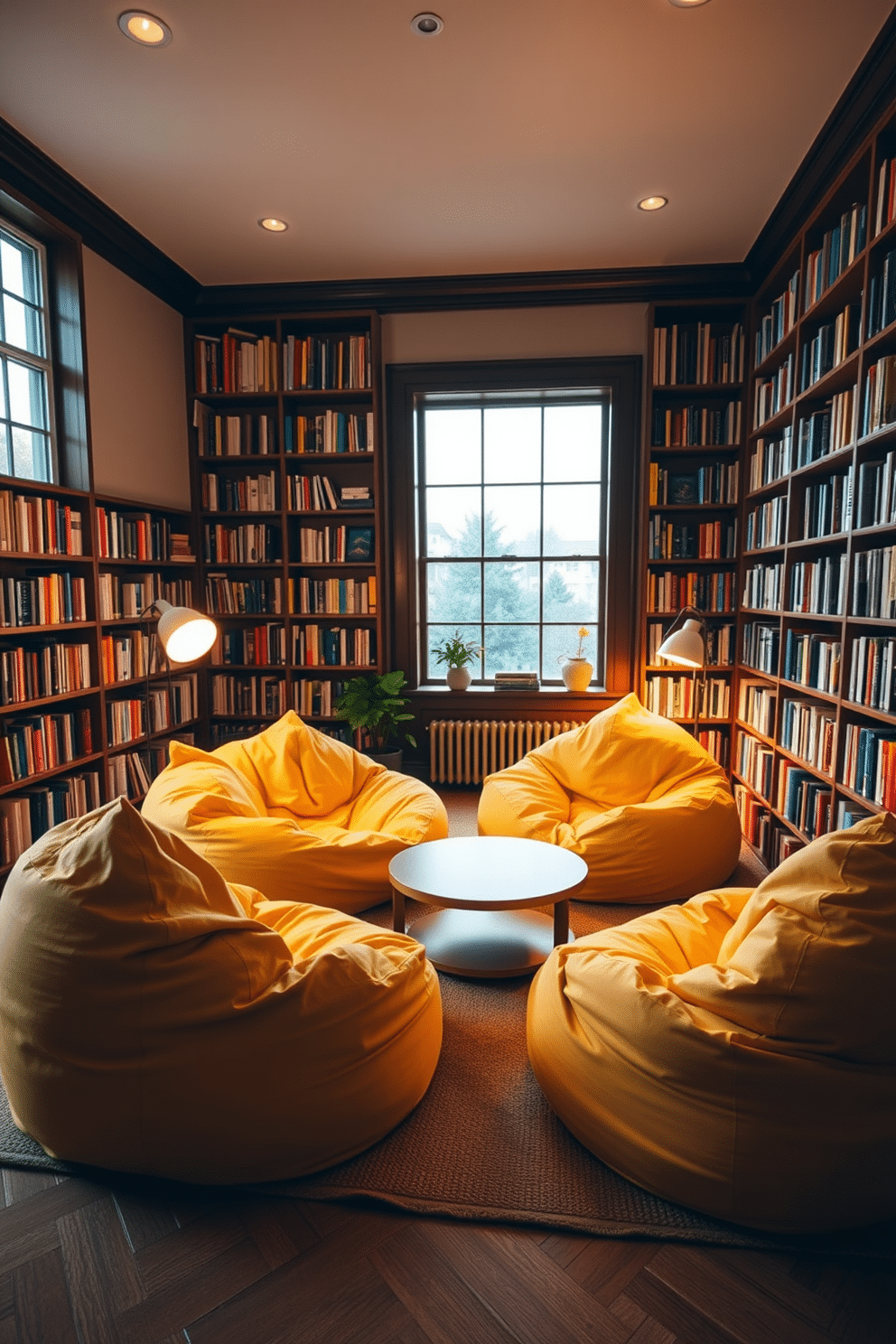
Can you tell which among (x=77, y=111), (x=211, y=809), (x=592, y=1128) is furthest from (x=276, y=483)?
(x=592, y=1128)

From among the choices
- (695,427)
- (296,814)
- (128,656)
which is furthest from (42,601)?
(695,427)

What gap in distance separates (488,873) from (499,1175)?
40.0 inches

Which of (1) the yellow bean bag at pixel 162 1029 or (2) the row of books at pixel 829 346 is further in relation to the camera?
(2) the row of books at pixel 829 346

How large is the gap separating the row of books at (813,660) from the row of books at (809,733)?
0.37ft

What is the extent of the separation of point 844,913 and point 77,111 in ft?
12.3

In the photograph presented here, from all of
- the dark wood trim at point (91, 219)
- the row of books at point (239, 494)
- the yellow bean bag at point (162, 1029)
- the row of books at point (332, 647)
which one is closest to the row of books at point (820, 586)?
the yellow bean bag at point (162, 1029)

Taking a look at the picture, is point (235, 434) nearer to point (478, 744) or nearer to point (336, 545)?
point (336, 545)

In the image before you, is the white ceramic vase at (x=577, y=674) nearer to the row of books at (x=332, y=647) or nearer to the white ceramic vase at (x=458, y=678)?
the white ceramic vase at (x=458, y=678)

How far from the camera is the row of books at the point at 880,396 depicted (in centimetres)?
259

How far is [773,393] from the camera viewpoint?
4.07 metres

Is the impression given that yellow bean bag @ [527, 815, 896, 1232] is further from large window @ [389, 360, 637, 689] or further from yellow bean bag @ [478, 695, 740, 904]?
large window @ [389, 360, 637, 689]

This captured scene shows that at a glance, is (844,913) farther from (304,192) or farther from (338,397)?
(338,397)

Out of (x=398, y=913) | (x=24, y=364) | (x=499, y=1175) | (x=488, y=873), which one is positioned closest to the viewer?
(x=499, y=1175)

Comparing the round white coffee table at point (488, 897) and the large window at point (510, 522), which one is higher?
the large window at point (510, 522)
